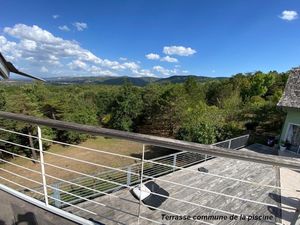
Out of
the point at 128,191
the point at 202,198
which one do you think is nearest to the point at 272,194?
the point at 202,198

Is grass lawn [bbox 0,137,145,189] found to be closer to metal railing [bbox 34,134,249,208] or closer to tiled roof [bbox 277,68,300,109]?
metal railing [bbox 34,134,249,208]

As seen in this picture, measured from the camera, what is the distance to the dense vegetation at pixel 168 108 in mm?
15219

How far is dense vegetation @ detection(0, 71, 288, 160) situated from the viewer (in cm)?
1522

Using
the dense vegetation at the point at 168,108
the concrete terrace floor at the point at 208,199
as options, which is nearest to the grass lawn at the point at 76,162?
the dense vegetation at the point at 168,108

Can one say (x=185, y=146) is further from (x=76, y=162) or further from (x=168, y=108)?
(x=168, y=108)

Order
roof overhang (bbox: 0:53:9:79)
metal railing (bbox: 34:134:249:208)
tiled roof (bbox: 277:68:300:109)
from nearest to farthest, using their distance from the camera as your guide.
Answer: roof overhang (bbox: 0:53:9:79), metal railing (bbox: 34:134:249:208), tiled roof (bbox: 277:68:300:109)

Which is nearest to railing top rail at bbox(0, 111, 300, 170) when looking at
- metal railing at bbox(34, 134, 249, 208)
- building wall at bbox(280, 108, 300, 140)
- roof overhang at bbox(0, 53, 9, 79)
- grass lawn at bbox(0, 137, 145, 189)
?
roof overhang at bbox(0, 53, 9, 79)

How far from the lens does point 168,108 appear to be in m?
20.6

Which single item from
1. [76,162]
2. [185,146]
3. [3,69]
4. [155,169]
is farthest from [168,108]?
[185,146]

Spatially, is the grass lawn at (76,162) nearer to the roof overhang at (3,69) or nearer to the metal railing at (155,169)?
the metal railing at (155,169)

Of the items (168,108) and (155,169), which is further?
(168,108)

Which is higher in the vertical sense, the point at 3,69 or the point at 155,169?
the point at 3,69

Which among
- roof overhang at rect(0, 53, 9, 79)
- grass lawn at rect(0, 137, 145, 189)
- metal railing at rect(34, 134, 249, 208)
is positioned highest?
roof overhang at rect(0, 53, 9, 79)

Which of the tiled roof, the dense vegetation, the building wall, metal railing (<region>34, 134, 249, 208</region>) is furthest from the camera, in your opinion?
the dense vegetation
